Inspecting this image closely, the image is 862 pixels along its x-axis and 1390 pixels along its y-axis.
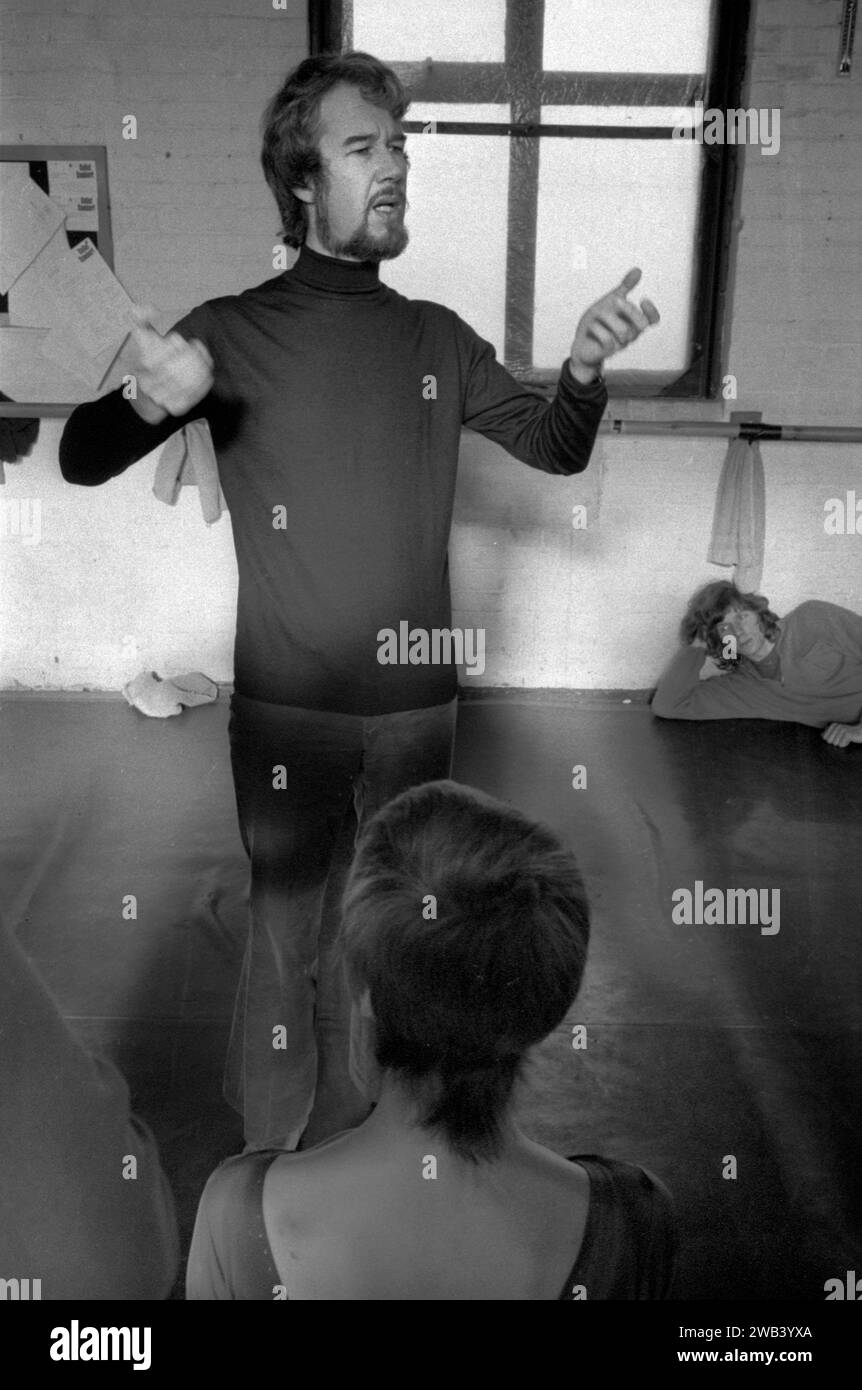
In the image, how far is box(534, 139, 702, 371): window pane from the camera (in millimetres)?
3910

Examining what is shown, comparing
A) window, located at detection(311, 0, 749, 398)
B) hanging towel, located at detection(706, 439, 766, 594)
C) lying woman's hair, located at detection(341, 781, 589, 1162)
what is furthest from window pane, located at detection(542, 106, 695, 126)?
lying woman's hair, located at detection(341, 781, 589, 1162)

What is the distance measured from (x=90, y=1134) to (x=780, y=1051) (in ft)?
5.31

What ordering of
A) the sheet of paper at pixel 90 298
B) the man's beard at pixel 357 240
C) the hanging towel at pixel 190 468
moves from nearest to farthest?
the man's beard at pixel 357 240, the hanging towel at pixel 190 468, the sheet of paper at pixel 90 298

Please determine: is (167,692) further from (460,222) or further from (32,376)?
(460,222)

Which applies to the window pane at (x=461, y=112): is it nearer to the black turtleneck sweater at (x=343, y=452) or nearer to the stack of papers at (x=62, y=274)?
the stack of papers at (x=62, y=274)

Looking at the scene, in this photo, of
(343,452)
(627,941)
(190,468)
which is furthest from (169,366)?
(190,468)

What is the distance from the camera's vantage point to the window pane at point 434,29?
3.80 metres

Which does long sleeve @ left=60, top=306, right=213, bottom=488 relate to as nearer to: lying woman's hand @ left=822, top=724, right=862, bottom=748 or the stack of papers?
the stack of papers

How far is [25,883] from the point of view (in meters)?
2.82

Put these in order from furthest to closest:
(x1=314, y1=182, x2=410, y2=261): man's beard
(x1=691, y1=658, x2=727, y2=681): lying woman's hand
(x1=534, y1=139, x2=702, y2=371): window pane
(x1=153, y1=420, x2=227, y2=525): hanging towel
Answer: (x1=691, y1=658, x2=727, y2=681): lying woman's hand
(x1=534, y1=139, x2=702, y2=371): window pane
(x1=153, y1=420, x2=227, y2=525): hanging towel
(x1=314, y1=182, x2=410, y2=261): man's beard

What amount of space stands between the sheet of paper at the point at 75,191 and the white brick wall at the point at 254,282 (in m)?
0.07

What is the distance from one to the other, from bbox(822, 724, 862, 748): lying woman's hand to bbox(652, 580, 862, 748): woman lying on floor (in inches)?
2.2
